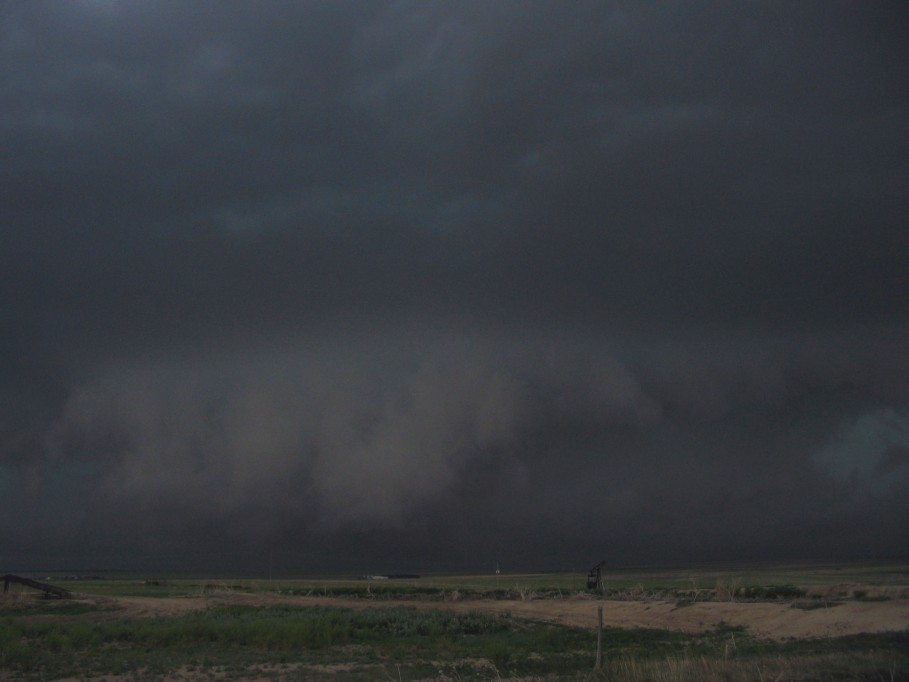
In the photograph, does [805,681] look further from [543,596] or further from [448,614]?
[543,596]

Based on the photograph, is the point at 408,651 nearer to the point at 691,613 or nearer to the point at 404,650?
the point at 404,650

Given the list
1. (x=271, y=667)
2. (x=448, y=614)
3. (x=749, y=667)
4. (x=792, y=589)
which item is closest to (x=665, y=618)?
(x=448, y=614)

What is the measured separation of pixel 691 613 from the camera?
A: 54.3 metres

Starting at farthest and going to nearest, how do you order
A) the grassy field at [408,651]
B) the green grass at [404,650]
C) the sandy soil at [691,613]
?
the sandy soil at [691,613] → the green grass at [404,650] → the grassy field at [408,651]

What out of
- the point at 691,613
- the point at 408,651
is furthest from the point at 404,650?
the point at 691,613

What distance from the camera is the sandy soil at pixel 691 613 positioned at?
136 ft

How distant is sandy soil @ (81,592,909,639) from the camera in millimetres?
41344

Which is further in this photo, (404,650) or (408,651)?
(404,650)

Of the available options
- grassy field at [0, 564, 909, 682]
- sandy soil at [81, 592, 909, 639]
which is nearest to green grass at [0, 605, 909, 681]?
grassy field at [0, 564, 909, 682]

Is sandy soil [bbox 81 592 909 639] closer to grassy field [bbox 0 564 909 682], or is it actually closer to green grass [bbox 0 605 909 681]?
grassy field [bbox 0 564 909 682]

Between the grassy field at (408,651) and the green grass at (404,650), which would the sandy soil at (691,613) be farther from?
the green grass at (404,650)

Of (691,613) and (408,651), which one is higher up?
(408,651)

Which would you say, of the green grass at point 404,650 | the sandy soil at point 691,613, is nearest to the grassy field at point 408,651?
the green grass at point 404,650

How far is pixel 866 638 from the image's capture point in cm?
3122
